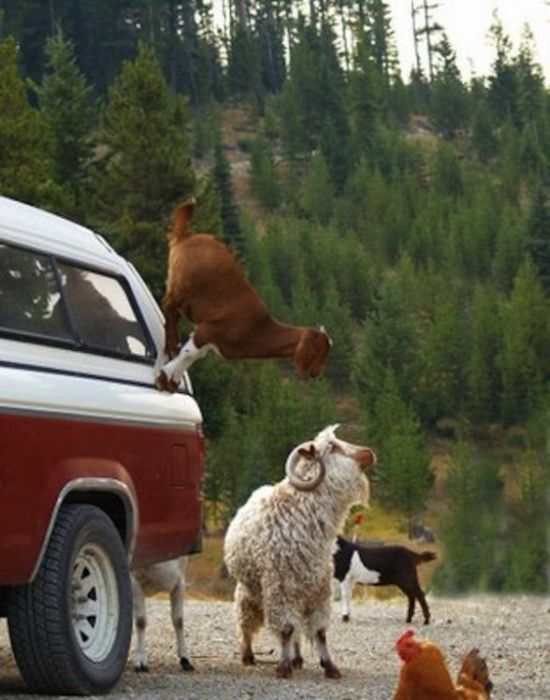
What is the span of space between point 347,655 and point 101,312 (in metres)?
5.05

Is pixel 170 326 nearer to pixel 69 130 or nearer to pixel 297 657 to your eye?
pixel 297 657

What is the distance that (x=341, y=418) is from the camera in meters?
84.4

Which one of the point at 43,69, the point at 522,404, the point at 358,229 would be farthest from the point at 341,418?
the point at 43,69

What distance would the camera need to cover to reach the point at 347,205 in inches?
4641

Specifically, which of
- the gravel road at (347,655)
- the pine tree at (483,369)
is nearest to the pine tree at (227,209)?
the pine tree at (483,369)

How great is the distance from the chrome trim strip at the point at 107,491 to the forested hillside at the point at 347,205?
3206cm

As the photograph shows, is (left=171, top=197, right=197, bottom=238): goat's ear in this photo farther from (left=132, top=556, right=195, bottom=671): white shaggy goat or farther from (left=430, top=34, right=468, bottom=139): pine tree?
(left=430, top=34, right=468, bottom=139): pine tree

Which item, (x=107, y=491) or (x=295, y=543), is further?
(x=295, y=543)

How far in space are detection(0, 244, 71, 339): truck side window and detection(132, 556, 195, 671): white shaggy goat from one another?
241 centimetres

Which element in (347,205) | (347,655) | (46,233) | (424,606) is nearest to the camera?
(46,233)

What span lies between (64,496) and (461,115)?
5564 inches

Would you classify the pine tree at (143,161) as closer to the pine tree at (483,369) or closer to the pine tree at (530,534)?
the pine tree at (530,534)

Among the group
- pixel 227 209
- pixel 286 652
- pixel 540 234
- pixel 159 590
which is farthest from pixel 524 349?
pixel 286 652

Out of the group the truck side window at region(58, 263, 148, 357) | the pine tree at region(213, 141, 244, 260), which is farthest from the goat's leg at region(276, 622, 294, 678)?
the pine tree at region(213, 141, 244, 260)
